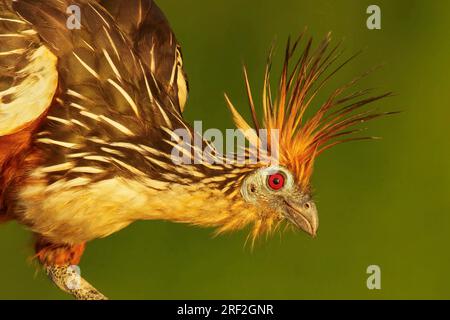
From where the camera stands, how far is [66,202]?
2.39m

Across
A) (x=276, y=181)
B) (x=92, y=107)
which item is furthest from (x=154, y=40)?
(x=276, y=181)

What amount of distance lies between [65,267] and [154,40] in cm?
84

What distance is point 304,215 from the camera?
2541 millimetres

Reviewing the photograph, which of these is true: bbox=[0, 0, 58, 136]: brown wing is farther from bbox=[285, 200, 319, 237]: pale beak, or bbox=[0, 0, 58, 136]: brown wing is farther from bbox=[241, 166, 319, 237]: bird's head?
bbox=[285, 200, 319, 237]: pale beak

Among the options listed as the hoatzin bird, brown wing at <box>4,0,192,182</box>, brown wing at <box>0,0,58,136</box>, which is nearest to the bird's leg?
the hoatzin bird

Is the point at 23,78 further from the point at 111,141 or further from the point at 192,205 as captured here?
the point at 192,205

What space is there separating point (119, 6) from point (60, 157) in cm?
76

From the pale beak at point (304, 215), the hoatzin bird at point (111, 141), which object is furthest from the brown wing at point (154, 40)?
the pale beak at point (304, 215)

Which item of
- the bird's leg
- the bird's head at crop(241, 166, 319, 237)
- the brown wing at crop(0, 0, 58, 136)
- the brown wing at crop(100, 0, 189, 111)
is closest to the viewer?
the brown wing at crop(0, 0, 58, 136)

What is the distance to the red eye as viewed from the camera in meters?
2.51

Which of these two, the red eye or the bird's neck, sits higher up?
the red eye

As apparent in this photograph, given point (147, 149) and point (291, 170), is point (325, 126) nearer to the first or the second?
point (291, 170)

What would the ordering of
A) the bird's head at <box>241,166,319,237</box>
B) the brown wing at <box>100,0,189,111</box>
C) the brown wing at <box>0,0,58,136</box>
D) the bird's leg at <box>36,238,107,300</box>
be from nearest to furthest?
the brown wing at <box>0,0,58,136</box>, the bird's head at <box>241,166,319,237</box>, the bird's leg at <box>36,238,107,300</box>, the brown wing at <box>100,0,189,111</box>

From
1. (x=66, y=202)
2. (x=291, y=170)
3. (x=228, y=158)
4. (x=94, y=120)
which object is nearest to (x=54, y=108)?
(x=94, y=120)
